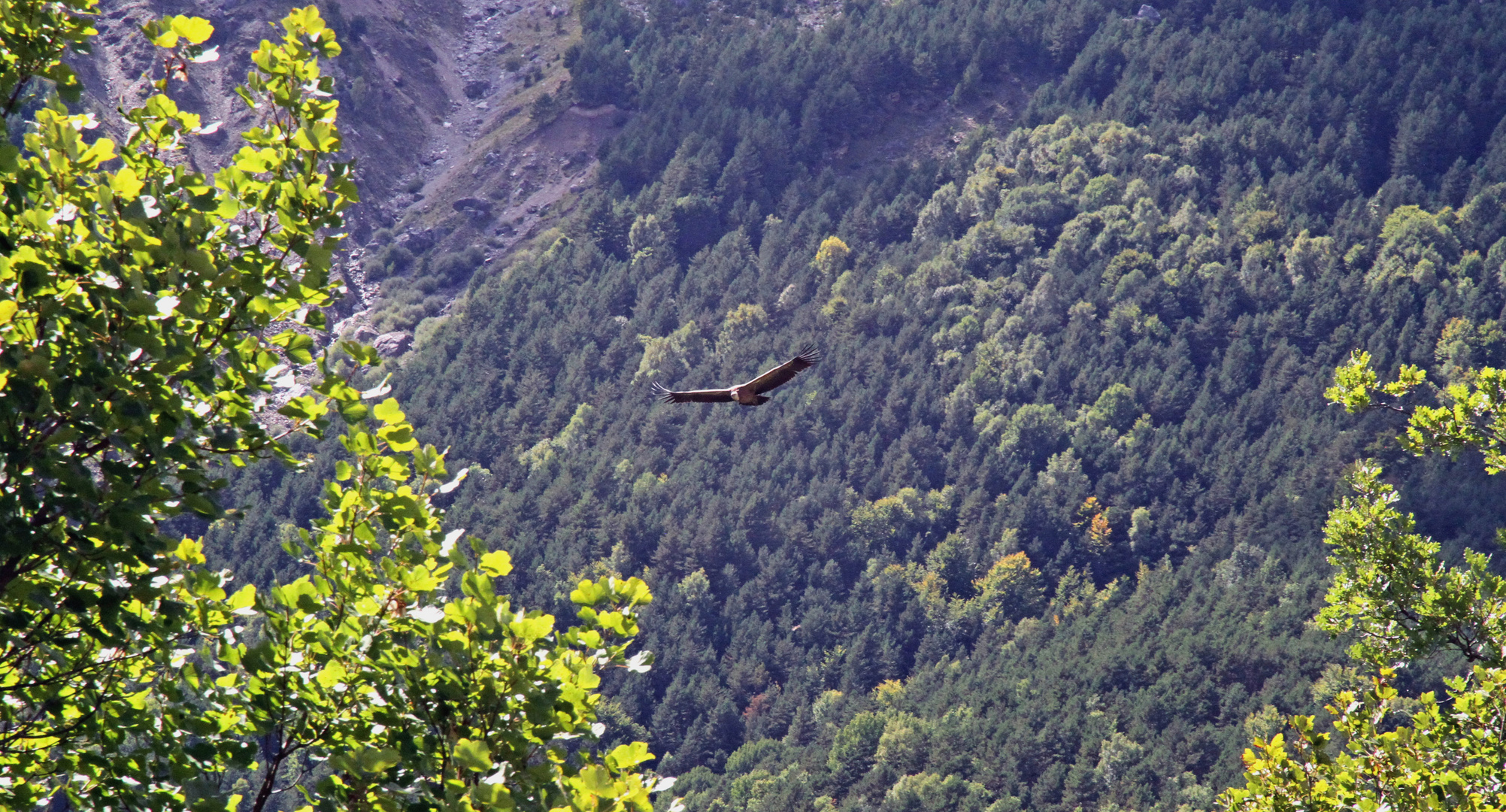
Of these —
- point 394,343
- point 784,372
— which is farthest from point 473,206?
point 784,372

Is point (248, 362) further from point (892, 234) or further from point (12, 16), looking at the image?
point (892, 234)

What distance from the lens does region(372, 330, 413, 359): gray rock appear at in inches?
5094

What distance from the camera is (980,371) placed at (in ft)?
398

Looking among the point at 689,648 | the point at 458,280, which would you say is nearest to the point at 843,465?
the point at 689,648

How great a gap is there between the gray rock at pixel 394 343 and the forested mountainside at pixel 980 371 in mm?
1508

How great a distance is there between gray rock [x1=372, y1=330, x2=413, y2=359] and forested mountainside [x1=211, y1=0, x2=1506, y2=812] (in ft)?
4.95

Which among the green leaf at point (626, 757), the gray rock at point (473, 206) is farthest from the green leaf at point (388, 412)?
Answer: the gray rock at point (473, 206)

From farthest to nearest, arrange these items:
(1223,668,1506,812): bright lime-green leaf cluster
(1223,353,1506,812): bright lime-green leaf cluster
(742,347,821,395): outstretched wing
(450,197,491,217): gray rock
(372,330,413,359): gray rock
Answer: (450,197,491,217): gray rock → (372,330,413,359): gray rock → (1223,353,1506,812): bright lime-green leaf cluster → (1223,668,1506,812): bright lime-green leaf cluster → (742,347,821,395): outstretched wing

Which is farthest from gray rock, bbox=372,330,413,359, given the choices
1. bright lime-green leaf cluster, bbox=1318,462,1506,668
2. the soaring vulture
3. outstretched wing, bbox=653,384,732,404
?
the soaring vulture

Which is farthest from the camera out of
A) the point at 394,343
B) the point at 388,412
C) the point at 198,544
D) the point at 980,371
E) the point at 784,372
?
the point at 394,343

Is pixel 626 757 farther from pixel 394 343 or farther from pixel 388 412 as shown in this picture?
pixel 394 343

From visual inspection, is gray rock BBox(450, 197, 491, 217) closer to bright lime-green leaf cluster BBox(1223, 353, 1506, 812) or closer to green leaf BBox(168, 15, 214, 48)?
bright lime-green leaf cluster BBox(1223, 353, 1506, 812)

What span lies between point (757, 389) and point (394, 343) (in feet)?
418

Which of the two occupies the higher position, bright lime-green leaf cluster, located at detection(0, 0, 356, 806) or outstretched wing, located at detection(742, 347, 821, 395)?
bright lime-green leaf cluster, located at detection(0, 0, 356, 806)
